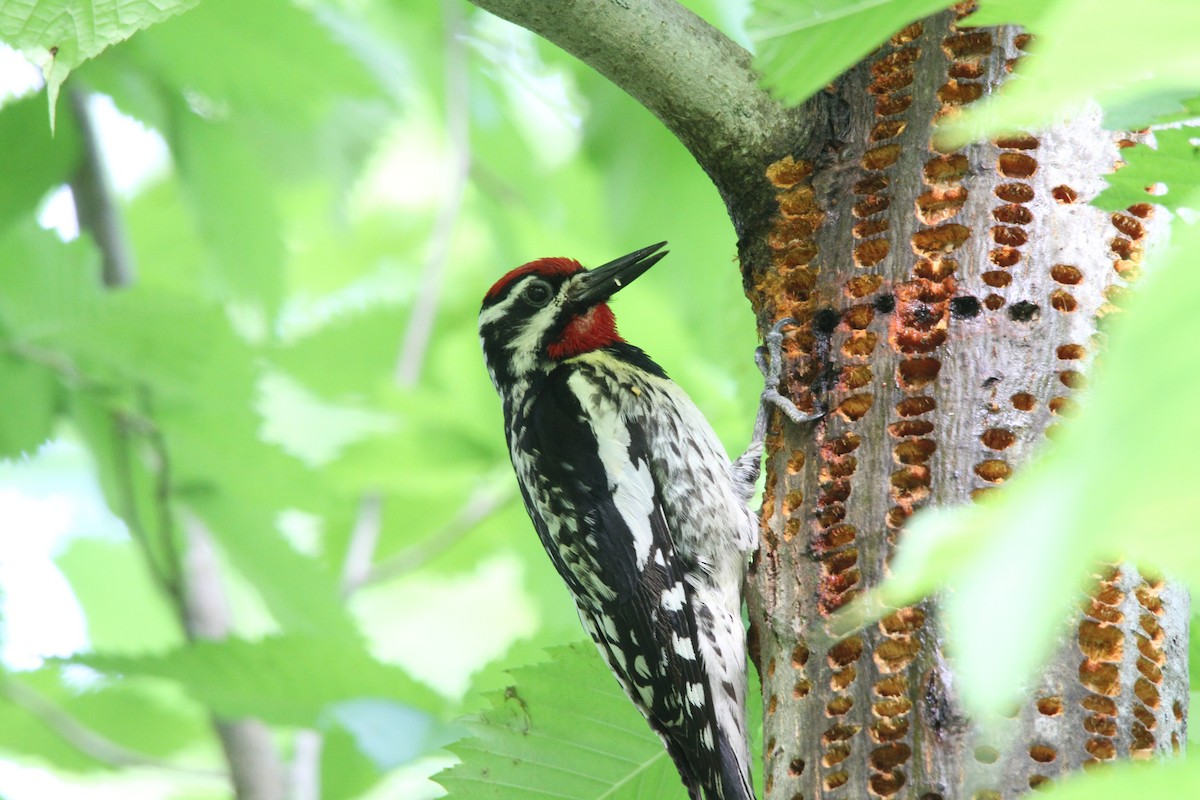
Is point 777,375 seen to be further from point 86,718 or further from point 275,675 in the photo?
point 86,718

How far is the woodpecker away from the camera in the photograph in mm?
2195

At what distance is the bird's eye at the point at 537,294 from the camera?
9.76 feet

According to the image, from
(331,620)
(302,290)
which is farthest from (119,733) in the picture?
(302,290)

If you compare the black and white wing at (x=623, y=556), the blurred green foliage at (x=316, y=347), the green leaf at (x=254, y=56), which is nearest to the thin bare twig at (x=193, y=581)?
the blurred green foliage at (x=316, y=347)

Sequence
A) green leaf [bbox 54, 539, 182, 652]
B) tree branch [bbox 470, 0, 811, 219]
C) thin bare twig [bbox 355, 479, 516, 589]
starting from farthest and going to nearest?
green leaf [bbox 54, 539, 182, 652]
thin bare twig [bbox 355, 479, 516, 589]
tree branch [bbox 470, 0, 811, 219]

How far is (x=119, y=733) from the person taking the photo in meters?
3.01

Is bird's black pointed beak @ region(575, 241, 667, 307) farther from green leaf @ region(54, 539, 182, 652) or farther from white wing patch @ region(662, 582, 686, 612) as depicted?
green leaf @ region(54, 539, 182, 652)

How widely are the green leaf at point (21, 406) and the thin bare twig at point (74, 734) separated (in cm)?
79

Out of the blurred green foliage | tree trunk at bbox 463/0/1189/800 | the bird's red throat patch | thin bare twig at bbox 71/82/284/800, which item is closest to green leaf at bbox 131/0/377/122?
the blurred green foliage

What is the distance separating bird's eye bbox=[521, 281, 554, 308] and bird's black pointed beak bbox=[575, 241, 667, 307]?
11cm

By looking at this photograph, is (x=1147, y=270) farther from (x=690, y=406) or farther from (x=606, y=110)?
(x=606, y=110)

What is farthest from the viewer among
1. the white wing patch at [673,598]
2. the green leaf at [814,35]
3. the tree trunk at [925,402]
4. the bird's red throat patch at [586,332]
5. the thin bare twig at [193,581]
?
the bird's red throat patch at [586,332]

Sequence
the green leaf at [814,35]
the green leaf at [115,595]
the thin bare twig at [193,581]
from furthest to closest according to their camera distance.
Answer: the green leaf at [115,595], the thin bare twig at [193,581], the green leaf at [814,35]

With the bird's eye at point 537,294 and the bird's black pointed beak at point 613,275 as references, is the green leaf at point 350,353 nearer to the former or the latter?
the bird's eye at point 537,294
